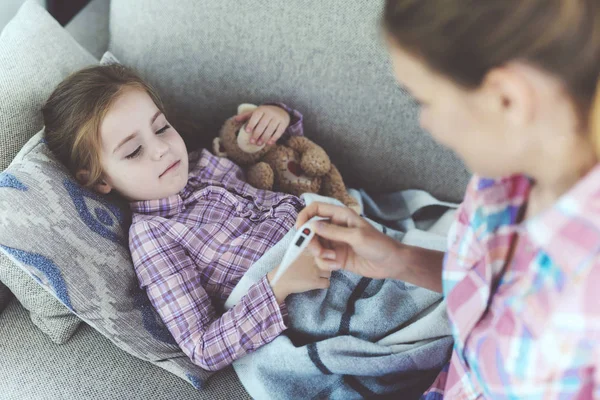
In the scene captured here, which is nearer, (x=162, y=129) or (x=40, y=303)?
(x=40, y=303)

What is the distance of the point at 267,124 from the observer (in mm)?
1334

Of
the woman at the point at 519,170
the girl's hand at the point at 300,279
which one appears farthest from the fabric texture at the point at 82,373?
the woman at the point at 519,170

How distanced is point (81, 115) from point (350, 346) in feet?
2.36

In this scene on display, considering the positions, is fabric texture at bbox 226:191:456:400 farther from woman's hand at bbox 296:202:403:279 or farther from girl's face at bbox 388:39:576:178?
girl's face at bbox 388:39:576:178

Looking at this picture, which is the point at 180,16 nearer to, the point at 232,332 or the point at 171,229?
the point at 171,229

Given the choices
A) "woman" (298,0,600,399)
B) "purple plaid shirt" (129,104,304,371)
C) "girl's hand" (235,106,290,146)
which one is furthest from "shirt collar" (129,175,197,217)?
"woman" (298,0,600,399)

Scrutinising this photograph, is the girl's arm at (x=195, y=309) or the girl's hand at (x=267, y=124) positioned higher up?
the girl's hand at (x=267, y=124)

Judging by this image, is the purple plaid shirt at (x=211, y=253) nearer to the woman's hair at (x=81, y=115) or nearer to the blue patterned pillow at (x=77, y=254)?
the blue patterned pillow at (x=77, y=254)

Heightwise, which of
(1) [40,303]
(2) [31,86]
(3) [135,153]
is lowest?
(1) [40,303]

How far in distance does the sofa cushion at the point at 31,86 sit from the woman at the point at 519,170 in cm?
76

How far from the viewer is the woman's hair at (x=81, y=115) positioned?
1.16 meters

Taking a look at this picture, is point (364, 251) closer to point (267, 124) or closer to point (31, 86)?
point (267, 124)

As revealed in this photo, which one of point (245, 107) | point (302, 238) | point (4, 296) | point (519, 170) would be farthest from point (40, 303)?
point (519, 170)

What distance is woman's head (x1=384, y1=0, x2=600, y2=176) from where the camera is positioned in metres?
0.53
